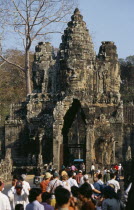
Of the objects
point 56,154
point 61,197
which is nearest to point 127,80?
point 56,154

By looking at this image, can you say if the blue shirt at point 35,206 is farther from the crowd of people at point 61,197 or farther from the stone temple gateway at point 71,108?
the stone temple gateway at point 71,108

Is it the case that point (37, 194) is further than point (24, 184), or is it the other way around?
point (24, 184)

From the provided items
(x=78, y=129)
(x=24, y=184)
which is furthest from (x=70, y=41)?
(x=24, y=184)

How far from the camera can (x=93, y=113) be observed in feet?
137

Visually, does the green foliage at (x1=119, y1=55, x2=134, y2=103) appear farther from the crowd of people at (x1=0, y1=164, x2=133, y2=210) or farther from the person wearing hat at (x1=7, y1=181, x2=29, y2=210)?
the person wearing hat at (x1=7, y1=181, x2=29, y2=210)

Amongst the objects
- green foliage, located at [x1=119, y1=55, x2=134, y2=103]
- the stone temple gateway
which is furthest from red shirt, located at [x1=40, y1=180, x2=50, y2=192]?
green foliage, located at [x1=119, y1=55, x2=134, y2=103]

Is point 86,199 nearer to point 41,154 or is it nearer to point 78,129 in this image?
point 41,154

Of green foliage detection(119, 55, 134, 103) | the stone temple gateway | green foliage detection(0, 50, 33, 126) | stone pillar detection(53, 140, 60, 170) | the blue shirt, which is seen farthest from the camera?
green foliage detection(119, 55, 134, 103)

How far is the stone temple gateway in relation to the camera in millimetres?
41469

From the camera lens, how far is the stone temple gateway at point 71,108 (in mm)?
41469

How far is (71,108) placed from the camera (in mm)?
43250

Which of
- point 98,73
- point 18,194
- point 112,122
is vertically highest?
point 98,73

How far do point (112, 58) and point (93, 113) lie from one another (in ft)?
25.7

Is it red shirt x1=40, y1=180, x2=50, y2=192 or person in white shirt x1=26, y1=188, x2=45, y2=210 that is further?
red shirt x1=40, y1=180, x2=50, y2=192
